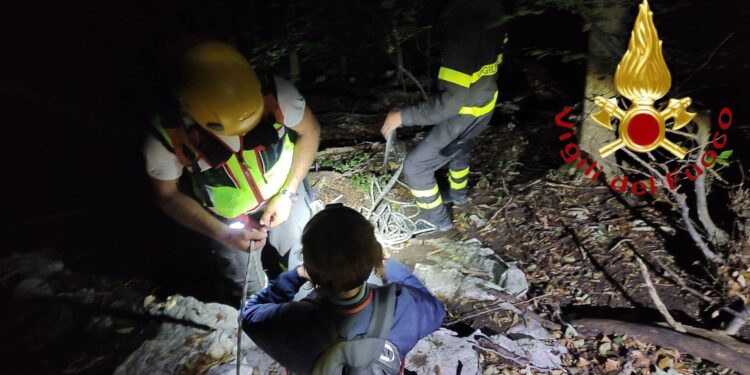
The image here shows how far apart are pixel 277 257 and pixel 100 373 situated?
6.15 feet

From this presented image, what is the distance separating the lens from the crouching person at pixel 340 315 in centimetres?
175

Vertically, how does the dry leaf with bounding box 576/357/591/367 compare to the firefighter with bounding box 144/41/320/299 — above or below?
below

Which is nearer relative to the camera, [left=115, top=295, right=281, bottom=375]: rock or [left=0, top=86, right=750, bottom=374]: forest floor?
[left=115, top=295, right=281, bottom=375]: rock

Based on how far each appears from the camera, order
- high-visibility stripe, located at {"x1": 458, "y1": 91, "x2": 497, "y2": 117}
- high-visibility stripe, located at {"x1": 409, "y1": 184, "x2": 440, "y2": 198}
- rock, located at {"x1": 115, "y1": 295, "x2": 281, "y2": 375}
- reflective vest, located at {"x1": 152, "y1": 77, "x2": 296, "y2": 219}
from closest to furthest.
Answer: reflective vest, located at {"x1": 152, "y1": 77, "x2": 296, "y2": 219} → rock, located at {"x1": 115, "y1": 295, "x2": 281, "y2": 375} → high-visibility stripe, located at {"x1": 458, "y1": 91, "x2": 497, "y2": 117} → high-visibility stripe, located at {"x1": 409, "y1": 184, "x2": 440, "y2": 198}

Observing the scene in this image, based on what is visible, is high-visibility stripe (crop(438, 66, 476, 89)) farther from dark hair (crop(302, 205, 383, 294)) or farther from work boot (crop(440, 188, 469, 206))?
dark hair (crop(302, 205, 383, 294))

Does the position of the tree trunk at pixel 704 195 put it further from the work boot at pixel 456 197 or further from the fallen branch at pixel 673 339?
the work boot at pixel 456 197

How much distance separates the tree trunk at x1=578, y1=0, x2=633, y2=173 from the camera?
384 centimetres

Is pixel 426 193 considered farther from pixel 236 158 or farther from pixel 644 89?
pixel 236 158

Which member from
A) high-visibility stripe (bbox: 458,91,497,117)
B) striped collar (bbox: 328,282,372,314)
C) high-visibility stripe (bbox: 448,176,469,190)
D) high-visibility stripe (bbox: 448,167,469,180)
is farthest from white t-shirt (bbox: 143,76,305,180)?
high-visibility stripe (bbox: 448,176,469,190)

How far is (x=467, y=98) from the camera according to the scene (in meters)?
3.78

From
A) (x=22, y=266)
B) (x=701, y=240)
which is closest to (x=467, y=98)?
(x=701, y=240)

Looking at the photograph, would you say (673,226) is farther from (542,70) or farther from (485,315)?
(542,70)

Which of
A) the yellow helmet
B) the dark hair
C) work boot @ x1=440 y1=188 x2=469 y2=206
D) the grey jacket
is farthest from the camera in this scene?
work boot @ x1=440 y1=188 x2=469 y2=206

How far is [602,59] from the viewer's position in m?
4.25
